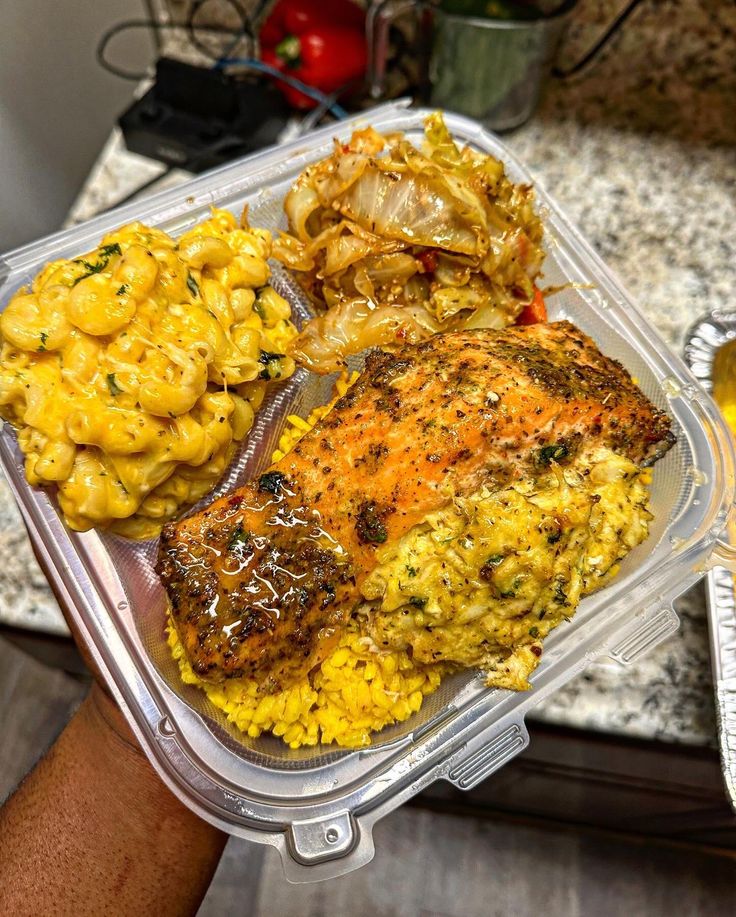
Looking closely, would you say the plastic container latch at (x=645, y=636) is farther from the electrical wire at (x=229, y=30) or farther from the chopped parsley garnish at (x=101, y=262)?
the electrical wire at (x=229, y=30)

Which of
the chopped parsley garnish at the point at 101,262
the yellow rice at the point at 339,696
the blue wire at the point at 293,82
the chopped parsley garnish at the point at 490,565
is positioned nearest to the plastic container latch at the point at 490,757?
the yellow rice at the point at 339,696

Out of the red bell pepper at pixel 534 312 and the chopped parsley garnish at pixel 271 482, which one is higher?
the red bell pepper at pixel 534 312

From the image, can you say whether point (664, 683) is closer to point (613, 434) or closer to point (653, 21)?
point (613, 434)

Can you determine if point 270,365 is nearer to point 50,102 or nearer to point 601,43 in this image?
point 50,102

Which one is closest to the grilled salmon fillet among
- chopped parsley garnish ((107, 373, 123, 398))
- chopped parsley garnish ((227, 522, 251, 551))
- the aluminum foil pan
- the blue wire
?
chopped parsley garnish ((227, 522, 251, 551))

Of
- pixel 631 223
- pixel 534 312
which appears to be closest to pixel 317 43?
pixel 631 223
